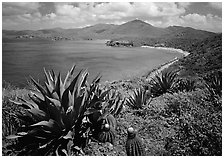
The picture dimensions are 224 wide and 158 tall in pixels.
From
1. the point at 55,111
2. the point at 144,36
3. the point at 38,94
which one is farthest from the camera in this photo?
the point at 144,36

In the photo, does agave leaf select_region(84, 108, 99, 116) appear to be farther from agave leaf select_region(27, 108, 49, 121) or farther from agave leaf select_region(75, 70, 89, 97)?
agave leaf select_region(27, 108, 49, 121)

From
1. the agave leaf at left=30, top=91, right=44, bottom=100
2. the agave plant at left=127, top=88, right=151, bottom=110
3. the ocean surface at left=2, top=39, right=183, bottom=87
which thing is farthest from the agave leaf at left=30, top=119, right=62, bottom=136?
the agave plant at left=127, top=88, right=151, bottom=110

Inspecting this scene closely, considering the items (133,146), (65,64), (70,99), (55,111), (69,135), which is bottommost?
(133,146)

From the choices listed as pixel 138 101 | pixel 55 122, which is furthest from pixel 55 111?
pixel 138 101

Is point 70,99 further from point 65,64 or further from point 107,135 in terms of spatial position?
point 65,64

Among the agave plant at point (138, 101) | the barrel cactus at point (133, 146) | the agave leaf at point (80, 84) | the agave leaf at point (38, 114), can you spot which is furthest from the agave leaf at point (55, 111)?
the agave plant at point (138, 101)

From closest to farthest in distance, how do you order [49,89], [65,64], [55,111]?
1. [55,111]
2. [49,89]
3. [65,64]
